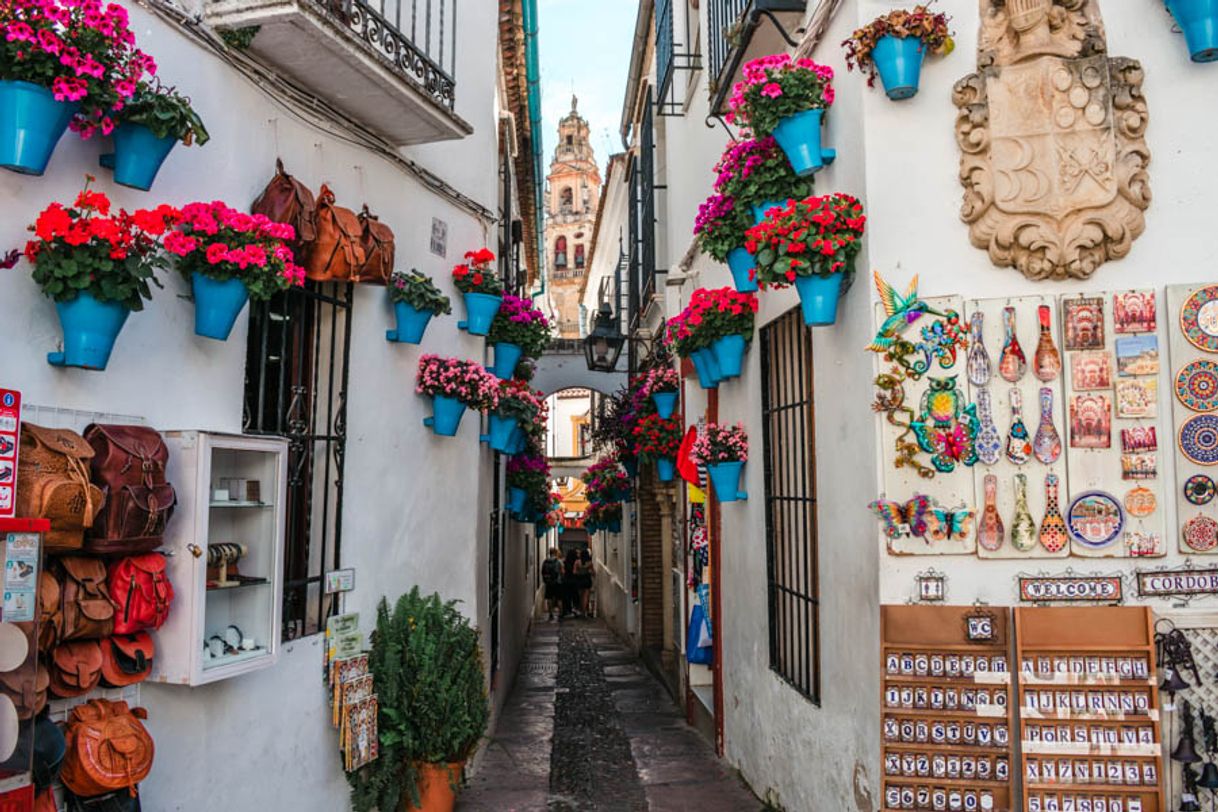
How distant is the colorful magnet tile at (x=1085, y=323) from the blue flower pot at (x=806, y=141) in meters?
1.53

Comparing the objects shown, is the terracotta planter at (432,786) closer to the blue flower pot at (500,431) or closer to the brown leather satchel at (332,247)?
the blue flower pot at (500,431)

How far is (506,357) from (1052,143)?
5.07 metres

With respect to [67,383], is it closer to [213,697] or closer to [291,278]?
[291,278]

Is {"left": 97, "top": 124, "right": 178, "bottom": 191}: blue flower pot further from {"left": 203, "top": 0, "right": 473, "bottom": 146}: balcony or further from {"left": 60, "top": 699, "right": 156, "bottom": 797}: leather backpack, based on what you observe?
{"left": 60, "top": 699, "right": 156, "bottom": 797}: leather backpack

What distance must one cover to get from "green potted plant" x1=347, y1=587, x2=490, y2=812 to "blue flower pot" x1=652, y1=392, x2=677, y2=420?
17.2 feet

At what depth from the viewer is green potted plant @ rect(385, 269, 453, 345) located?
6.33 meters

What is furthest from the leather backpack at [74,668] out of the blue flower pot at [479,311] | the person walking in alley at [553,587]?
the person walking in alley at [553,587]

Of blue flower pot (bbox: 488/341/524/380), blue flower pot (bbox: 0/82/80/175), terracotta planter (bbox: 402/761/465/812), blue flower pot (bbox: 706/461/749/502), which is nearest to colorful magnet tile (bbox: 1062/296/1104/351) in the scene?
blue flower pot (bbox: 706/461/749/502)

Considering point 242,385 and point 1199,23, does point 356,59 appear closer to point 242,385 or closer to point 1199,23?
point 242,385

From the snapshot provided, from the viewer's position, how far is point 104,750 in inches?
141

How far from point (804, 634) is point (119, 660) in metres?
4.09

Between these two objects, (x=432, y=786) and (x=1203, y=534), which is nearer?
(x=1203, y=534)

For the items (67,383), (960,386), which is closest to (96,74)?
(67,383)

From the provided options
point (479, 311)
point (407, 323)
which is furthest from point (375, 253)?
point (479, 311)
